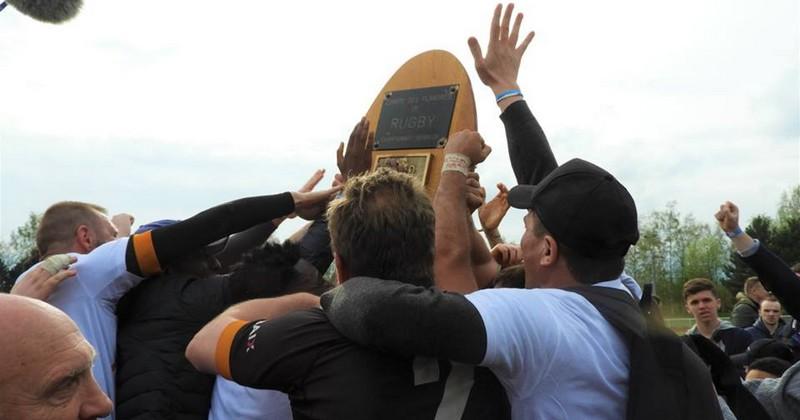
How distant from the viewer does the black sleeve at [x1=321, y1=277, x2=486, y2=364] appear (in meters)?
1.75

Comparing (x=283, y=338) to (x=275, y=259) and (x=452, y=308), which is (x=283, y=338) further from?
(x=275, y=259)

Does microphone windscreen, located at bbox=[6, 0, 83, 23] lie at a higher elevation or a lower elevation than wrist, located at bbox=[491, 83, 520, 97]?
higher

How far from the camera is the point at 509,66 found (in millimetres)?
3072

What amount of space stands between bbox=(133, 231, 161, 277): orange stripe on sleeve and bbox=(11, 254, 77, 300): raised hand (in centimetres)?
27

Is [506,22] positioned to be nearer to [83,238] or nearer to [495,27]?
[495,27]

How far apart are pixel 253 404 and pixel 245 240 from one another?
146 centimetres

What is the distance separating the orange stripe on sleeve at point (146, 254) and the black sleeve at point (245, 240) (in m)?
0.95

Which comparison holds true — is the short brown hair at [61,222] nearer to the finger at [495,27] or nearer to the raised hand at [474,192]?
the raised hand at [474,192]

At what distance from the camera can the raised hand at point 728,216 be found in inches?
162

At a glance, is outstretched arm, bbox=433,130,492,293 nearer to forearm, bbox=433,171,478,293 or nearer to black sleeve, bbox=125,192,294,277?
forearm, bbox=433,171,478,293

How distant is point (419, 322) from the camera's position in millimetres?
1749

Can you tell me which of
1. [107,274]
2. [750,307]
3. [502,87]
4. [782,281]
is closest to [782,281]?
[782,281]

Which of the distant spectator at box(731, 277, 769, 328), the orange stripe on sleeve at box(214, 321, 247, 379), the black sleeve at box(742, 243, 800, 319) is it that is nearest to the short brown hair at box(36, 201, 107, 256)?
the orange stripe on sleeve at box(214, 321, 247, 379)

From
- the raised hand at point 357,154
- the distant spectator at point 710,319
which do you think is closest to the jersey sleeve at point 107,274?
the raised hand at point 357,154
